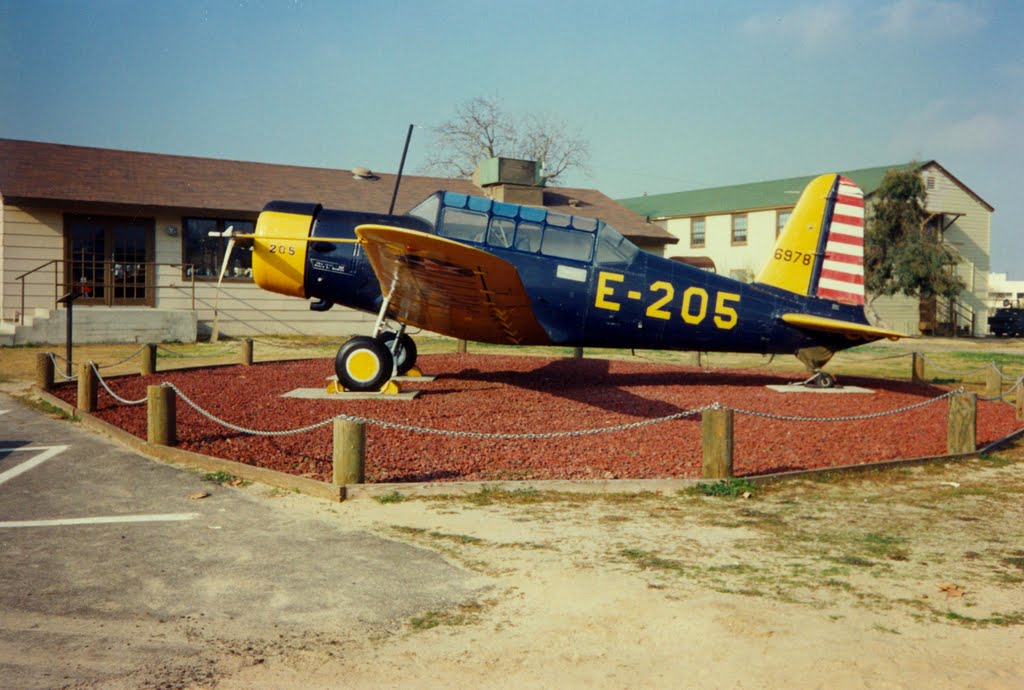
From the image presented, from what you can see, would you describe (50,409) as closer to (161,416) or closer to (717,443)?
(161,416)

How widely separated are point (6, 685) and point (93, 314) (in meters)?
20.5

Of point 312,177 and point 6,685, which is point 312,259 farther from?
point 312,177

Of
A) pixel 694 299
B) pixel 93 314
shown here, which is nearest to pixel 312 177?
pixel 93 314

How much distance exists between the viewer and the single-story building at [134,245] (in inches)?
896

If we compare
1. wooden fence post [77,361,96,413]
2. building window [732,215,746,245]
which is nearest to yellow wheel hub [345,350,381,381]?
wooden fence post [77,361,96,413]

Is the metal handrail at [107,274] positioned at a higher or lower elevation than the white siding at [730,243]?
lower

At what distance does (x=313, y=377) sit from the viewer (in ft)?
49.1

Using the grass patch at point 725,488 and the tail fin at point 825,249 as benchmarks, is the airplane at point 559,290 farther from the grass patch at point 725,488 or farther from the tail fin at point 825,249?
the grass patch at point 725,488

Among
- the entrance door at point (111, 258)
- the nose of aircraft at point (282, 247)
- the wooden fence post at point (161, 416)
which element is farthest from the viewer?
the entrance door at point (111, 258)

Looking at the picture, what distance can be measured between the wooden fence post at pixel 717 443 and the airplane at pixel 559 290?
4113 mm

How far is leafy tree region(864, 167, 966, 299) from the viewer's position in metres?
36.8

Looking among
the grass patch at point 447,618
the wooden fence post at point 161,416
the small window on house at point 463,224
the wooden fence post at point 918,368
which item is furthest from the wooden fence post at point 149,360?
the wooden fence post at point 918,368

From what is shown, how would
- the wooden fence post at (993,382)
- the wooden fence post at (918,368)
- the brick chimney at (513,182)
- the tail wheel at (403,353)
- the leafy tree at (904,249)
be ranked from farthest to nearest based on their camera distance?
the leafy tree at (904,249)
the brick chimney at (513,182)
the wooden fence post at (918,368)
the wooden fence post at (993,382)
the tail wheel at (403,353)

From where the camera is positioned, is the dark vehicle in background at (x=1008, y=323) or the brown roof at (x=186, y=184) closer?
the brown roof at (x=186, y=184)
